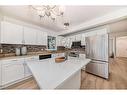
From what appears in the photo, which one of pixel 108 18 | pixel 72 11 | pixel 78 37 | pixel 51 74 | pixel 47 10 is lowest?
pixel 51 74

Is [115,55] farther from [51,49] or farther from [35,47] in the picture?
[35,47]

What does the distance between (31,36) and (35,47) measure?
31.7 inches

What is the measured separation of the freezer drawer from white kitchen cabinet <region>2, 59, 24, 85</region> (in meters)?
2.67

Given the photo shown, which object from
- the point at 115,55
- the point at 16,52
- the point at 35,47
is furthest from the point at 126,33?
the point at 16,52

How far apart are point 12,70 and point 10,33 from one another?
1209mm

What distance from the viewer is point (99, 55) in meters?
3.29

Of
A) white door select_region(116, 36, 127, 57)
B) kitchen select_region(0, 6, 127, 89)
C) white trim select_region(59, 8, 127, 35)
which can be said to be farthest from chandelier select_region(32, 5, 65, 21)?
white door select_region(116, 36, 127, 57)

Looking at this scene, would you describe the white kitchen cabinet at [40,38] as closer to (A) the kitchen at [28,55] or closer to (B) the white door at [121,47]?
(A) the kitchen at [28,55]

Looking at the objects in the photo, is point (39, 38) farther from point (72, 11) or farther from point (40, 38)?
point (72, 11)

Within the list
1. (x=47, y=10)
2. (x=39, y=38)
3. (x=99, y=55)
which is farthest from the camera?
(x=39, y=38)

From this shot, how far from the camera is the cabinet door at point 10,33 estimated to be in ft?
8.80

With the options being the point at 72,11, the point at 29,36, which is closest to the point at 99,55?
the point at 72,11

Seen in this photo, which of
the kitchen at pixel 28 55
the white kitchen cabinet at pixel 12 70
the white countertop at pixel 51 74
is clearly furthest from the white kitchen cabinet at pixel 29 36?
the white countertop at pixel 51 74
